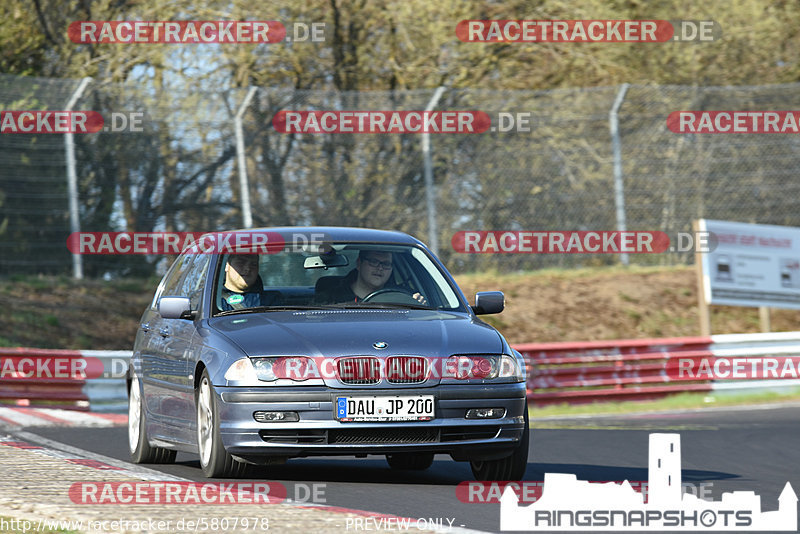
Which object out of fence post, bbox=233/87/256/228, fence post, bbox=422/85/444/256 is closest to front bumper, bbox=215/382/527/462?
fence post, bbox=233/87/256/228

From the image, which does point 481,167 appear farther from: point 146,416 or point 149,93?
point 146,416

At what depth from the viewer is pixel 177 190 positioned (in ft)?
69.2

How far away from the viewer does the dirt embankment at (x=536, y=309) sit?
20547 mm

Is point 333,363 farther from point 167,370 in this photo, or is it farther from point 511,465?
point 167,370

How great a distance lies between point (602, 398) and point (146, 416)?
10.8 m

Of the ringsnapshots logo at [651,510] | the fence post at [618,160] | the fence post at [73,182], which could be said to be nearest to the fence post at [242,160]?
the fence post at [73,182]

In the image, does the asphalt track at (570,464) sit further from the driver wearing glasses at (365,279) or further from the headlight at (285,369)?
the driver wearing glasses at (365,279)

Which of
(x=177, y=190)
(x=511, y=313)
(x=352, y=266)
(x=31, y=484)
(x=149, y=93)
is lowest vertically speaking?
(x=31, y=484)

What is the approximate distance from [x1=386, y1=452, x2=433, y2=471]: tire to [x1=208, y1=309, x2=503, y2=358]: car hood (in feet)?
4.54

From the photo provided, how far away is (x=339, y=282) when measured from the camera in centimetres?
920

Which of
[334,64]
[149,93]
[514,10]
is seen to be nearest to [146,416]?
[149,93]

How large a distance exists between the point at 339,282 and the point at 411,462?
1451mm

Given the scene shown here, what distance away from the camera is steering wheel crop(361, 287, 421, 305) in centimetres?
911

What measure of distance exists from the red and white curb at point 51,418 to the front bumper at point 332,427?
641 cm
